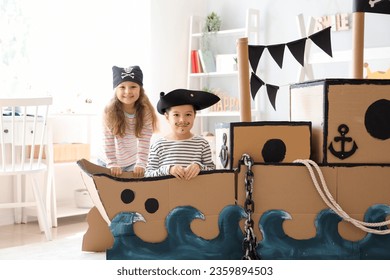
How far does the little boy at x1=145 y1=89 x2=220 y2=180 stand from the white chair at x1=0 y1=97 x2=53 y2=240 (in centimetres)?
122

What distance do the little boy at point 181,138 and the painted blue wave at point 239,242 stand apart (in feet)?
1.22

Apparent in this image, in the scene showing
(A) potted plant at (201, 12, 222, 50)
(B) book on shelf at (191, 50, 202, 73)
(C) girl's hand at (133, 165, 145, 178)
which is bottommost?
(C) girl's hand at (133, 165, 145, 178)

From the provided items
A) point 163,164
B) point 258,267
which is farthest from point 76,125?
point 258,267

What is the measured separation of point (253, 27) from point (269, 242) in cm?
338

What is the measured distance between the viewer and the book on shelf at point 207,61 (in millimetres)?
5004

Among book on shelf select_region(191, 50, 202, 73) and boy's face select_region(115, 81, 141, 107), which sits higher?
book on shelf select_region(191, 50, 202, 73)

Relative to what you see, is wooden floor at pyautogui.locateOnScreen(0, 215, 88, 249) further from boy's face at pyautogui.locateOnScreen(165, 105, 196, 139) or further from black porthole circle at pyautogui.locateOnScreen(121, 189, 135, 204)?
black porthole circle at pyautogui.locateOnScreen(121, 189, 135, 204)

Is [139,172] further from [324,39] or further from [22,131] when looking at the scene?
[22,131]

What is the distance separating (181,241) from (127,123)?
1.33 meters

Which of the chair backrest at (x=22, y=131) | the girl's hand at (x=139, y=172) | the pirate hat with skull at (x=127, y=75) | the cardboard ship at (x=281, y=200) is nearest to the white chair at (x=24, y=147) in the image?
the chair backrest at (x=22, y=131)

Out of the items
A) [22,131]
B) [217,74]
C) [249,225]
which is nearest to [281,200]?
[249,225]

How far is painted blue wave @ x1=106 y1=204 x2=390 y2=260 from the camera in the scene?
167 cm

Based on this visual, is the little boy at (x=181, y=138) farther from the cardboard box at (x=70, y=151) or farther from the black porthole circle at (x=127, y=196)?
the cardboard box at (x=70, y=151)

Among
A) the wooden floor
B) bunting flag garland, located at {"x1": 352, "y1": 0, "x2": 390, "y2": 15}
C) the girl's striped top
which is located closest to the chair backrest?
the wooden floor
